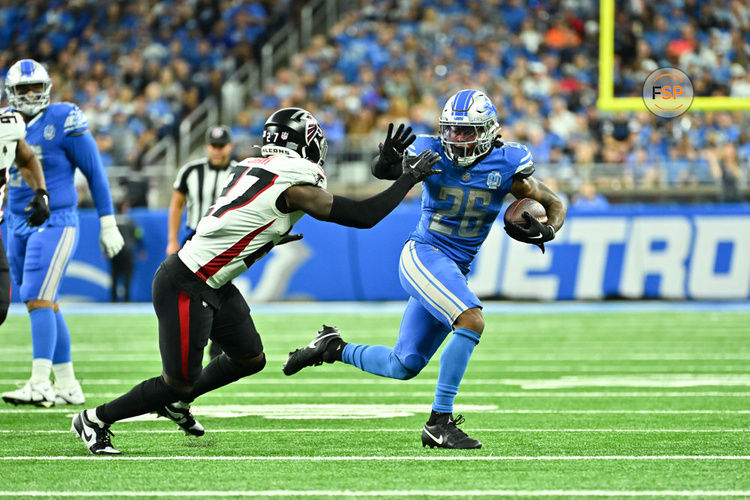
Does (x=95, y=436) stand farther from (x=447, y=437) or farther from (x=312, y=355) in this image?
(x=447, y=437)

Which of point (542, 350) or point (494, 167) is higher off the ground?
point (494, 167)

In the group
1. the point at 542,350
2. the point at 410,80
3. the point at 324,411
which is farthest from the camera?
the point at 410,80

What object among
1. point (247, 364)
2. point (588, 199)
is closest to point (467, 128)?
point (247, 364)

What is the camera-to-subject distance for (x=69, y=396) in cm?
639

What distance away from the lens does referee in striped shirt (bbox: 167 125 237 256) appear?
25.3 ft

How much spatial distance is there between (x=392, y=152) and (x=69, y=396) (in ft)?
8.92

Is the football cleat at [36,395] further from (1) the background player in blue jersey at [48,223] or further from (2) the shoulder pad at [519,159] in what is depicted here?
(2) the shoulder pad at [519,159]

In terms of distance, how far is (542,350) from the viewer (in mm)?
9297

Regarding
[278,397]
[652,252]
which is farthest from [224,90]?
[278,397]

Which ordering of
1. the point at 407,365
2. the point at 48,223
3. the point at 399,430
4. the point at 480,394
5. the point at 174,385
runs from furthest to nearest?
the point at 480,394
the point at 48,223
the point at 399,430
the point at 407,365
the point at 174,385

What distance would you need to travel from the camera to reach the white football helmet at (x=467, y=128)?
201 inches

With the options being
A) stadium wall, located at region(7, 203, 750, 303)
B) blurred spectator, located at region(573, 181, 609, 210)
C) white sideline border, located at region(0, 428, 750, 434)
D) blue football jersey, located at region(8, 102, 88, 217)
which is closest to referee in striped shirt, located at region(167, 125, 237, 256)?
blue football jersey, located at region(8, 102, 88, 217)

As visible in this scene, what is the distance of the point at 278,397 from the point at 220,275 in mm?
2357

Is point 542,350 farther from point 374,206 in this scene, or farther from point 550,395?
point 374,206
